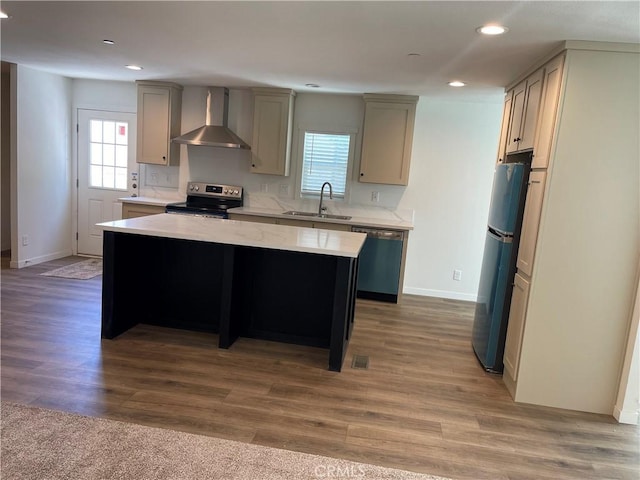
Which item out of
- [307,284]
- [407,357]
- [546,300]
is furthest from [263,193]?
[546,300]

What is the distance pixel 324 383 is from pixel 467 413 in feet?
3.01

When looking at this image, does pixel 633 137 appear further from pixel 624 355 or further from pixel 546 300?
pixel 624 355

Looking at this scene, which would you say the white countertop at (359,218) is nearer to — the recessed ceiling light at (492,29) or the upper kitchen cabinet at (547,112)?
the upper kitchen cabinet at (547,112)

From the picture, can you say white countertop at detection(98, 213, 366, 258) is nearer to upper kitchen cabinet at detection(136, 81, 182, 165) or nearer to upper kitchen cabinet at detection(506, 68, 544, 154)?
upper kitchen cabinet at detection(506, 68, 544, 154)

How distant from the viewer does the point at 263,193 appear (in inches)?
218

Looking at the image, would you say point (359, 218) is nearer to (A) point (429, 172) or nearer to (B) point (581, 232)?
(A) point (429, 172)

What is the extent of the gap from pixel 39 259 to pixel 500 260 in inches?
209

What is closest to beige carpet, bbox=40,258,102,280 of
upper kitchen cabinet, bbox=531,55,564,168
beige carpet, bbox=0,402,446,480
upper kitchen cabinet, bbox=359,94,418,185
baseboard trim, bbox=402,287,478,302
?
beige carpet, bbox=0,402,446,480

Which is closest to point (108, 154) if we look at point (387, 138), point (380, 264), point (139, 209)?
point (139, 209)

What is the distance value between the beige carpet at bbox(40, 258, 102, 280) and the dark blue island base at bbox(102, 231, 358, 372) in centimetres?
173

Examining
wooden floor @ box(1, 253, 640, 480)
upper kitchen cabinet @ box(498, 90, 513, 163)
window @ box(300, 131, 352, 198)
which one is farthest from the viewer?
window @ box(300, 131, 352, 198)

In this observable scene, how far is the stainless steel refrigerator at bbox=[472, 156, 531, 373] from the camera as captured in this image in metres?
3.11

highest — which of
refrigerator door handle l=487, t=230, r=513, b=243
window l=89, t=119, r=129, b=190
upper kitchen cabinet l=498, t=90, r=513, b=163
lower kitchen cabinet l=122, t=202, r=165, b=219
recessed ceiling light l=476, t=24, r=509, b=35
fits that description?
recessed ceiling light l=476, t=24, r=509, b=35

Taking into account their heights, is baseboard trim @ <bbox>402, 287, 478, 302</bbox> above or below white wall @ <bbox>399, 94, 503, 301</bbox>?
below
